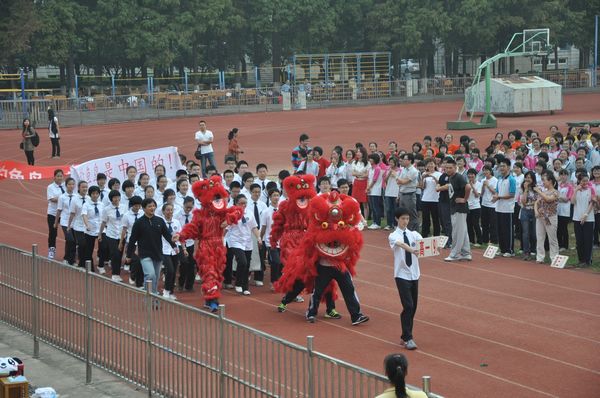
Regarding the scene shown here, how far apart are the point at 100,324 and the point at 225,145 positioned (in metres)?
25.8

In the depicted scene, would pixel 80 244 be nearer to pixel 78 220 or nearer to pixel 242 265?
pixel 78 220

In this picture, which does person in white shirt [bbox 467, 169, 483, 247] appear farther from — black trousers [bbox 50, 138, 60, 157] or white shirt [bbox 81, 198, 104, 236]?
black trousers [bbox 50, 138, 60, 157]

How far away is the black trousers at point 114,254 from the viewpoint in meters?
15.7

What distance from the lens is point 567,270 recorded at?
640 inches

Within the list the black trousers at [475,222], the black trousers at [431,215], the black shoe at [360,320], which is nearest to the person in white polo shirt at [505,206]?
the black trousers at [475,222]

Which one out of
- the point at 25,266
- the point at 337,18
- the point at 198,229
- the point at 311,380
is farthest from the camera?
the point at 337,18

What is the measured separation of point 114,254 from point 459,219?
5695 millimetres

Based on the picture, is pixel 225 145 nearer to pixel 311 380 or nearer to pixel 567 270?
pixel 567 270

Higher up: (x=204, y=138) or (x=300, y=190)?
(x=204, y=138)

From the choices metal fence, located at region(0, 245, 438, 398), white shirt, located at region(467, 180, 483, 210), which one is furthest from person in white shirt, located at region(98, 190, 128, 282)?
white shirt, located at region(467, 180, 483, 210)

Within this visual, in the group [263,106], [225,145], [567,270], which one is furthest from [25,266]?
[263,106]

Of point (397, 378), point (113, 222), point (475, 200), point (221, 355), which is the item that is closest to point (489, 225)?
point (475, 200)

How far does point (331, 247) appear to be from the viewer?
12.8 metres

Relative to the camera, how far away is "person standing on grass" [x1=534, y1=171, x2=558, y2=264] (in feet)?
53.8
